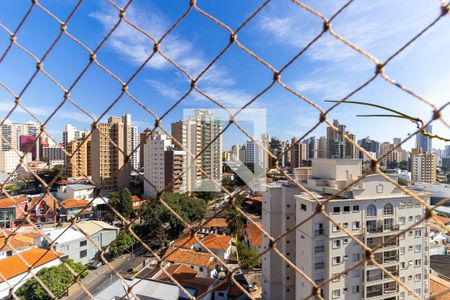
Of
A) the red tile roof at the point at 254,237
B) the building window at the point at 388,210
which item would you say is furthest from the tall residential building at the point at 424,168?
the building window at the point at 388,210

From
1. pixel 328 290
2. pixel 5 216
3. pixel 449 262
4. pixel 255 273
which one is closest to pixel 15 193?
pixel 5 216

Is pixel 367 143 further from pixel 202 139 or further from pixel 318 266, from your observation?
pixel 202 139

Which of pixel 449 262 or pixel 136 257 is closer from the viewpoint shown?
pixel 449 262

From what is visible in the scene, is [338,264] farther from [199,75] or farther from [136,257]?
[136,257]

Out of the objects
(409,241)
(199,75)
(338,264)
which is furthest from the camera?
(409,241)

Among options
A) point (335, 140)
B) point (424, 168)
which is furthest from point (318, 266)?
point (424, 168)

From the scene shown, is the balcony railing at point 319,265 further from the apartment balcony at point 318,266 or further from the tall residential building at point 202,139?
the tall residential building at point 202,139
